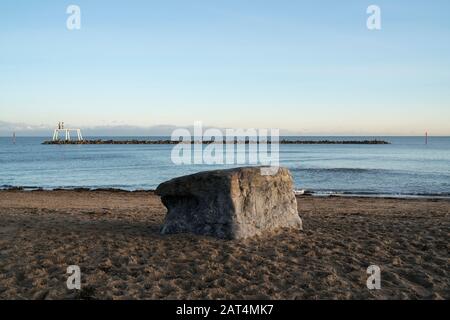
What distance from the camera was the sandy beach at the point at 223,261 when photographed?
645cm

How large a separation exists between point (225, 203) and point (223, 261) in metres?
1.80

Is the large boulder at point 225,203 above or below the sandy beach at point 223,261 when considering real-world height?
above

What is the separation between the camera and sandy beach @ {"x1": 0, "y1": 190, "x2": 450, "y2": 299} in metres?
6.45

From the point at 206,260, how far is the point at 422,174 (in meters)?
32.5

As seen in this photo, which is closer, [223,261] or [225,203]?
[223,261]

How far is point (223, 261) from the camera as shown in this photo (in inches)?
304

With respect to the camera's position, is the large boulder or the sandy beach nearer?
the sandy beach

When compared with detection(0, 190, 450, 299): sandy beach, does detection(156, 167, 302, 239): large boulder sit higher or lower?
higher

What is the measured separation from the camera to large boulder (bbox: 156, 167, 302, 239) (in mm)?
9258

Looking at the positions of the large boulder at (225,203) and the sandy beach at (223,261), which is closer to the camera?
the sandy beach at (223,261)

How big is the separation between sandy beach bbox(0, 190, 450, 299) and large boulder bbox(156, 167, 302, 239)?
0.35 m

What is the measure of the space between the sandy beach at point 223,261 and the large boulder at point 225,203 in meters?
0.35
